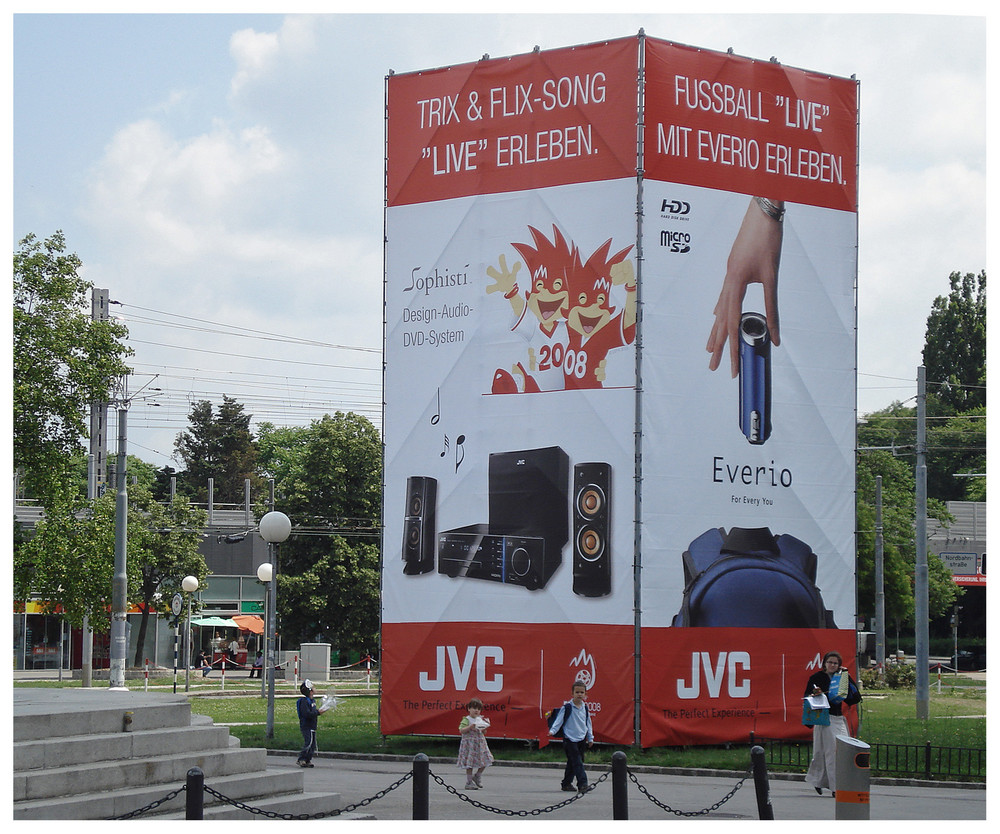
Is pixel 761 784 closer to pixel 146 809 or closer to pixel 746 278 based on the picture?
pixel 146 809

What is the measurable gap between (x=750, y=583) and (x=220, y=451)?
92237 mm

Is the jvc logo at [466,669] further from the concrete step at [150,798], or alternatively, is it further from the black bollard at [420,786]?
the black bollard at [420,786]

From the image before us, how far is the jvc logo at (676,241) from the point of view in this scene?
2456 centimetres

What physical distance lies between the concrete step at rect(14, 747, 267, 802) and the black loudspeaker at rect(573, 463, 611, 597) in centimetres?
902

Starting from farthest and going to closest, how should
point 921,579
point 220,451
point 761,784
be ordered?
point 220,451
point 921,579
point 761,784

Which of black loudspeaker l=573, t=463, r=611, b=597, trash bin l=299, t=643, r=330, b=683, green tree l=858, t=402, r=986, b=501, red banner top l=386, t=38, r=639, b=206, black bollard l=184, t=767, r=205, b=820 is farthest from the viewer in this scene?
green tree l=858, t=402, r=986, b=501

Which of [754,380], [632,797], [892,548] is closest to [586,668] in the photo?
[632,797]

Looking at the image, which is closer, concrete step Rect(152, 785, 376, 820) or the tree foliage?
concrete step Rect(152, 785, 376, 820)

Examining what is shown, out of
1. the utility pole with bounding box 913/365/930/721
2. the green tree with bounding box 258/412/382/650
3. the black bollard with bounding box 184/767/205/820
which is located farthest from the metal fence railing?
the green tree with bounding box 258/412/382/650

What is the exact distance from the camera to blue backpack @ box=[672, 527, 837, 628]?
24359 mm

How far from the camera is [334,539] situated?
177 ft

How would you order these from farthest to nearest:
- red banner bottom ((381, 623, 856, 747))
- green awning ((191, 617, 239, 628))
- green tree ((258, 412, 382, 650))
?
1. green awning ((191, 617, 239, 628))
2. green tree ((258, 412, 382, 650))
3. red banner bottom ((381, 623, 856, 747))

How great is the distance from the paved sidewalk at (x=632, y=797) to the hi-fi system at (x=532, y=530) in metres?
3.63

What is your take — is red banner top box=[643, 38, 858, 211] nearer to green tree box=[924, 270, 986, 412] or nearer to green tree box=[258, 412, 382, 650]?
green tree box=[258, 412, 382, 650]
